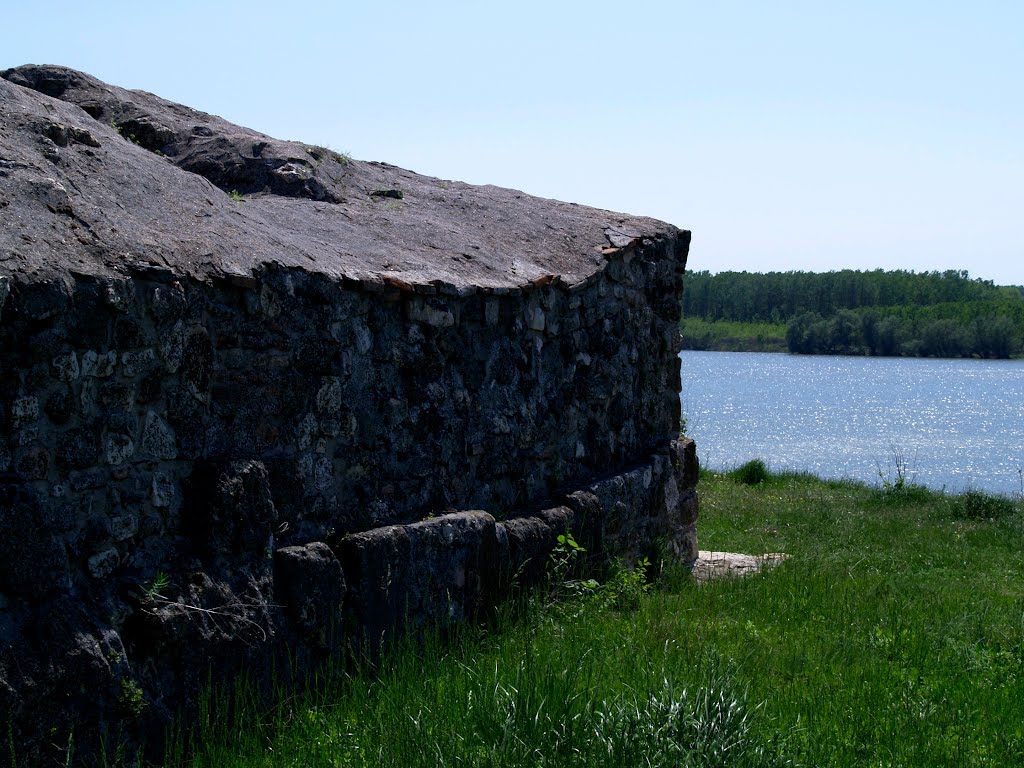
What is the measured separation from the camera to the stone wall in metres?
3.23

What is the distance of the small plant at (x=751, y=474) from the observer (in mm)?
14666

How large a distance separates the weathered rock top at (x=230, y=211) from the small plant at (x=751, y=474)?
23.2ft

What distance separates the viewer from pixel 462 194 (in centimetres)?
726

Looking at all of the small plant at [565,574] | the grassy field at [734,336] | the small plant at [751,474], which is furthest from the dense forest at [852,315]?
the small plant at [565,574]

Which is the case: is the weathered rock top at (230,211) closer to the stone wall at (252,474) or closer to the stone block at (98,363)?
the stone wall at (252,474)

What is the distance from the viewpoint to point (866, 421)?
139ft

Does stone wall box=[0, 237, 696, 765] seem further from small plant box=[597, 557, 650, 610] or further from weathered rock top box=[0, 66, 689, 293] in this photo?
small plant box=[597, 557, 650, 610]

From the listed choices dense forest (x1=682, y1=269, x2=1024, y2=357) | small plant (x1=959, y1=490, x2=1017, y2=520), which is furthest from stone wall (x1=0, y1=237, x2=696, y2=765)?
dense forest (x1=682, y1=269, x2=1024, y2=357)

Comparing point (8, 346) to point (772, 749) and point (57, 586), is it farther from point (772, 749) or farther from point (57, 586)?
point (772, 749)

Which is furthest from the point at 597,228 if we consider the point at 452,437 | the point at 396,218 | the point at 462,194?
the point at 452,437

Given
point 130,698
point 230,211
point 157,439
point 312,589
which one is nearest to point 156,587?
point 130,698

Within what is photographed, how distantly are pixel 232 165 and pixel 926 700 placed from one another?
4446mm

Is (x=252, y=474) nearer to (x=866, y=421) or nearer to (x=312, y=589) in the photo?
(x=312, y=589)

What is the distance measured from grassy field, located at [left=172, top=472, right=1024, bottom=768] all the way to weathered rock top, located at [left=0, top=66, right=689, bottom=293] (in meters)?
1.69
